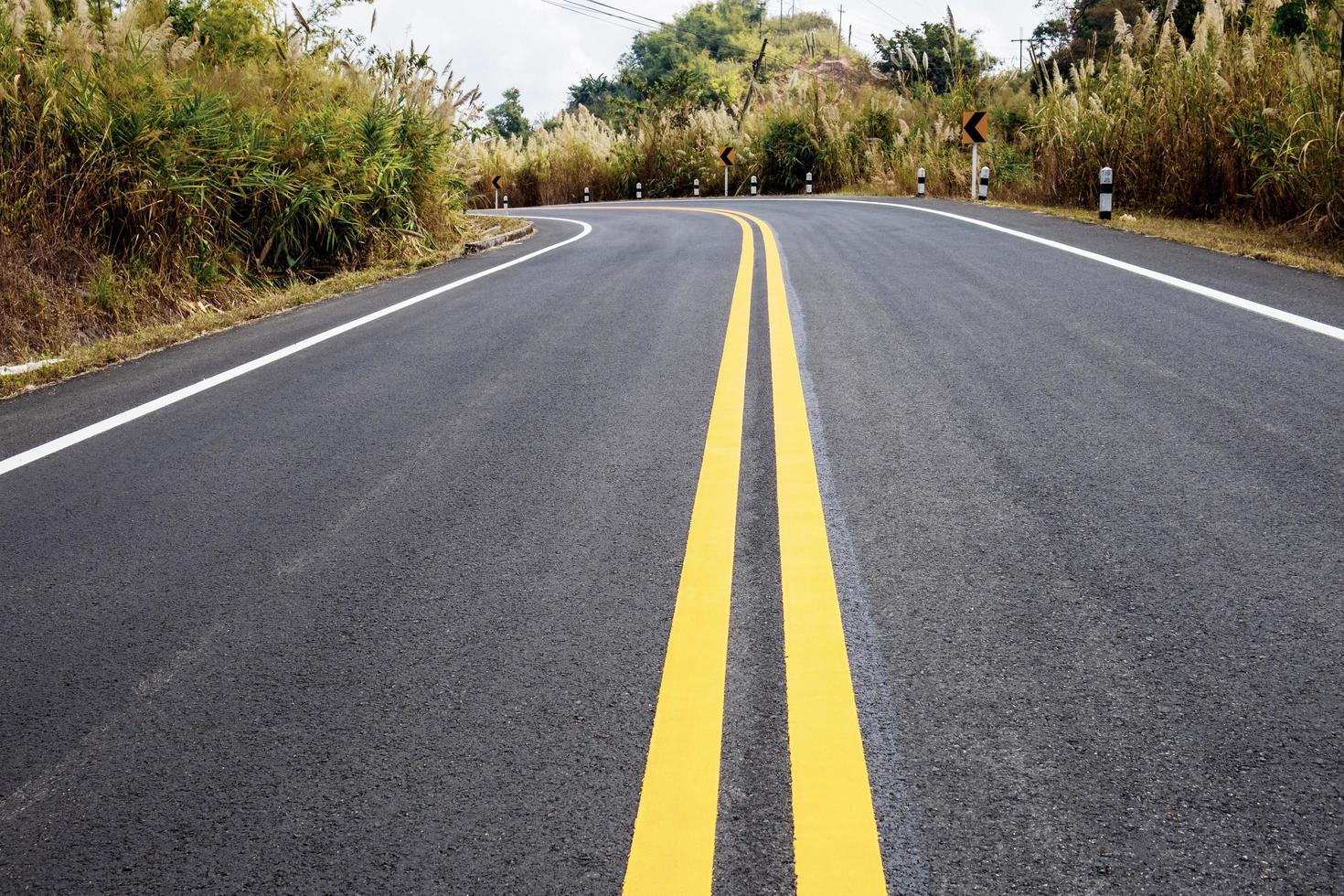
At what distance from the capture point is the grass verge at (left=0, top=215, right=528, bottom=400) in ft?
21.6

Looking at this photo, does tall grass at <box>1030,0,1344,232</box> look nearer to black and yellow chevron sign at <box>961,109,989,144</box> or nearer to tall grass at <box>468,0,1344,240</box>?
tall grass at <box>468,0,1344,240</box>

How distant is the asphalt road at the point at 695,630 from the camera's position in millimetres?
1914

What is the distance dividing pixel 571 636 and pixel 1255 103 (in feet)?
39.3

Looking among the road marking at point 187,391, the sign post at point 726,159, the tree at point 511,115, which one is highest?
the tree at point 511,115

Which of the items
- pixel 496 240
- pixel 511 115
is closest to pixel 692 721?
pixel 496 240

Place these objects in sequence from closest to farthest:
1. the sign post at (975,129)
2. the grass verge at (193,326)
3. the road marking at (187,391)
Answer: the road marking at (187,391)
the grass verge at (193,326)
the sign post at (975,129)

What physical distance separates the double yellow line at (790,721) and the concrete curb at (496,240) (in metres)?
10.9

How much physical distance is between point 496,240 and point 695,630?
43.1 feet

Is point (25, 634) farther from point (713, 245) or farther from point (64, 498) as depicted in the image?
point (713, 245)

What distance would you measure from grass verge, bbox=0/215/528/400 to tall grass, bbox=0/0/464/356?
332mm

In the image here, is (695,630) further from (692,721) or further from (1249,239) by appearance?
(1249,239)

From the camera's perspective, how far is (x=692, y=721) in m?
2.27

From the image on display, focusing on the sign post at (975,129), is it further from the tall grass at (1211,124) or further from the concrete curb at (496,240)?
the concrete curb at (496,240)

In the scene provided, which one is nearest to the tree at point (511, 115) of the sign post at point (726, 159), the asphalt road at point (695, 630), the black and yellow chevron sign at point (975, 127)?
the sign post at point (726, 159)
